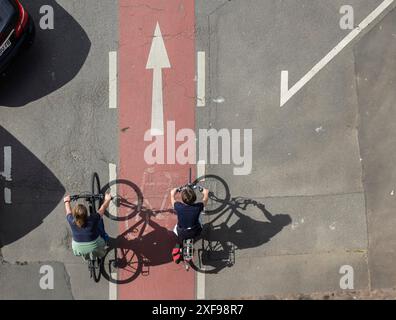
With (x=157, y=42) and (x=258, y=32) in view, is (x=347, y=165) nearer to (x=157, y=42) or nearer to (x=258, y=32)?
(x=258, y=32)

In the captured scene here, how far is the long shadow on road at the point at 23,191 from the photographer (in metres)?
11.0

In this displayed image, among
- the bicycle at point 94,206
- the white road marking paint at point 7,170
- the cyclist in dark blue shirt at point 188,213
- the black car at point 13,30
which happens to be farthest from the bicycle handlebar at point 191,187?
the black car at point 13,30

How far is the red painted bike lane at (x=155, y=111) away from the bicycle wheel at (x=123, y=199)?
12 centimetres

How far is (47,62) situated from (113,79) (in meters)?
1.43

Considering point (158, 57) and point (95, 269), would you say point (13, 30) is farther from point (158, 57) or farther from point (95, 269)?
point (95, 269)

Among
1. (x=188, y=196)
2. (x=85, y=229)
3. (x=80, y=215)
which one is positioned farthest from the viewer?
(x=188, y=196)

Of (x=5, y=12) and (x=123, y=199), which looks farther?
(x=123, y=199)

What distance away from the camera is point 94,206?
10.6 meters

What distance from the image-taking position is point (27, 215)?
11016 mm

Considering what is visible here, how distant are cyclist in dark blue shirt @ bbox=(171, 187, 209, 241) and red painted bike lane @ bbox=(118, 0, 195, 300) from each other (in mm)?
1133

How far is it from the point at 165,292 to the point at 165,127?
11.1ft

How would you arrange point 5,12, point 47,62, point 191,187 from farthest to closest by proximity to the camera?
1. point 47,62
2. point 5,12
3. point 191,187

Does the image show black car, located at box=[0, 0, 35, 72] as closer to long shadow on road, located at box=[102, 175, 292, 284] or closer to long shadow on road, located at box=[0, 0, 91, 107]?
long shadow on road, located at box=[0, 0, 91, 107]

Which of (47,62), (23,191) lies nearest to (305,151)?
(47,62)
